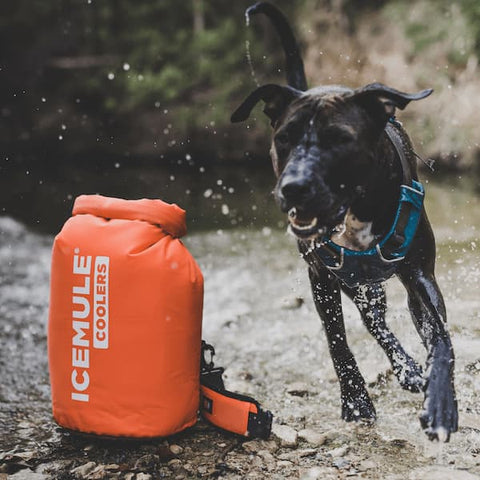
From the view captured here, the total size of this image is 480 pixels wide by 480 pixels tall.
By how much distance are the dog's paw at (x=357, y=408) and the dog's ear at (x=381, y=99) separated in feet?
3.69

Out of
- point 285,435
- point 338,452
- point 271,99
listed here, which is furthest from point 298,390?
point 271,99

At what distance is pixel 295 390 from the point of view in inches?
112

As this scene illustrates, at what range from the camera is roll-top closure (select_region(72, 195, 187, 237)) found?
232cm

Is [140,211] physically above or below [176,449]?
above

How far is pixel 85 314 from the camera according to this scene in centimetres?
225

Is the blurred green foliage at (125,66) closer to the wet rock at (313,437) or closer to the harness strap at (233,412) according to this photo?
the harness strap at (233,412)

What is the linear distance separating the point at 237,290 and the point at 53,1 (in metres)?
14.7

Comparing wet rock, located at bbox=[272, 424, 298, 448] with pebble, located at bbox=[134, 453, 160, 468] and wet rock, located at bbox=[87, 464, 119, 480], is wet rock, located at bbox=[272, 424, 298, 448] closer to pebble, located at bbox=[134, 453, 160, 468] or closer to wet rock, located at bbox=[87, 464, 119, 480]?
pebble, located at bbox=[134, 453, 160, 468]

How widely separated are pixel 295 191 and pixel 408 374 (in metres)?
1.21

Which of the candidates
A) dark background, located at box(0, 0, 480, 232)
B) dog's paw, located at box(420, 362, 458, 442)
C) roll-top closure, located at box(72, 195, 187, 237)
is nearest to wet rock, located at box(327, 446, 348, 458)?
dog's paw, located at box(420, 362, 458, 442)

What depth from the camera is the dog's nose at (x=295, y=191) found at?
194cm

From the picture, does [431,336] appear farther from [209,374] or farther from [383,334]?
[209,374]

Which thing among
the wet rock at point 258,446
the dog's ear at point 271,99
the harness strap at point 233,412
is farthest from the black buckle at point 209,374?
the dog's ear at point 271,99

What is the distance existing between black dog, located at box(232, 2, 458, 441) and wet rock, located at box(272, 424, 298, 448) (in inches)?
10.8
